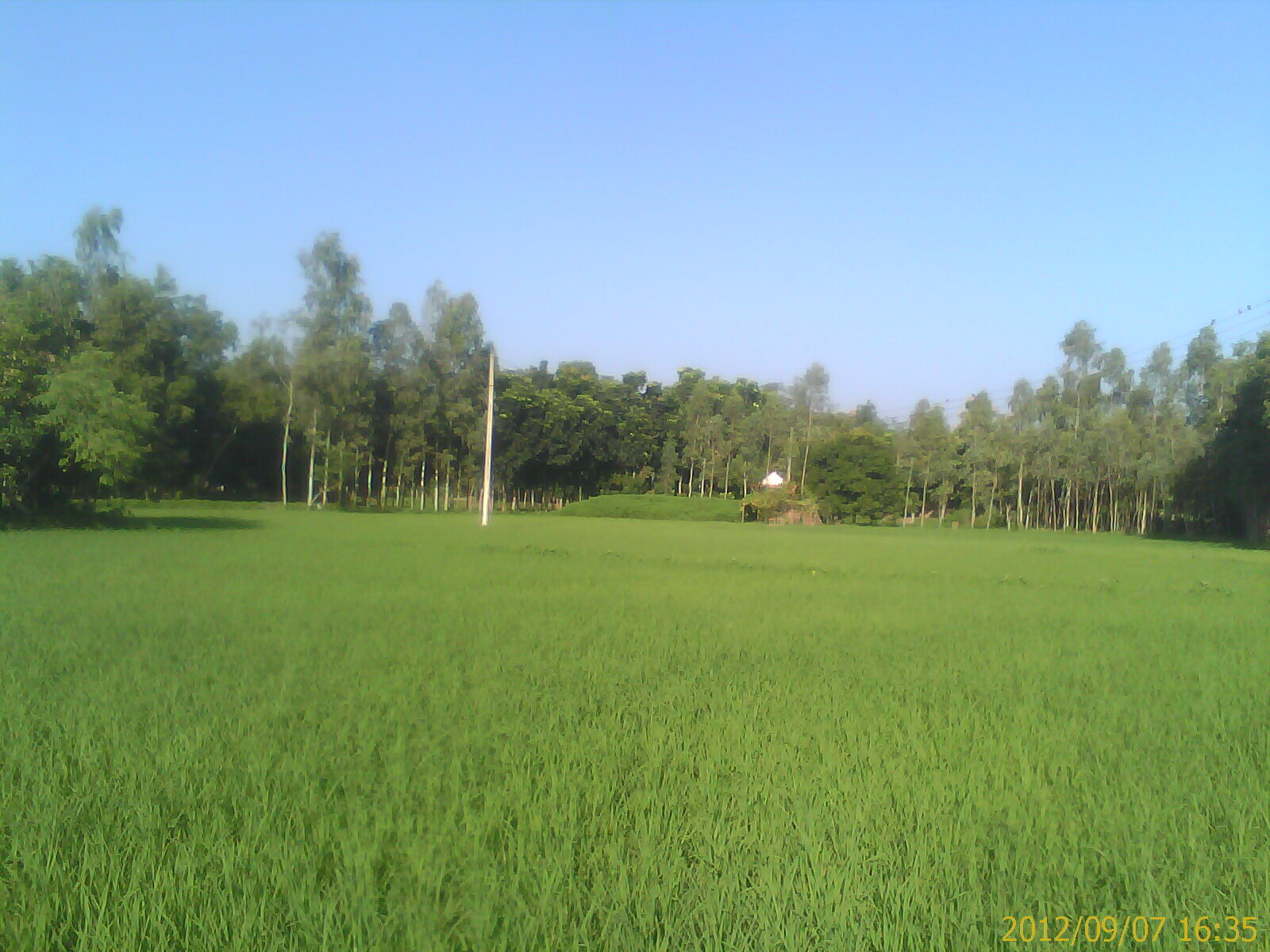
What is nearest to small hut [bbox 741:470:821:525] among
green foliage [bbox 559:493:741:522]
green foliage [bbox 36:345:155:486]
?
green foliage [bbox 559:493:741:522]

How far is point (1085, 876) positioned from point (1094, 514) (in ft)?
196

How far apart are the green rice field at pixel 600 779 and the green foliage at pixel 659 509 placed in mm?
45460

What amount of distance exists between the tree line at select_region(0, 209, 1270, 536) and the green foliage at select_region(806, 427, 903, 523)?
0.17 meters

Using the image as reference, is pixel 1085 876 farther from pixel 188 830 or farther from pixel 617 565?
pixel 617 565

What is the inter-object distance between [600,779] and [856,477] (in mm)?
58339

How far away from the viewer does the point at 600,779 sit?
166 inches

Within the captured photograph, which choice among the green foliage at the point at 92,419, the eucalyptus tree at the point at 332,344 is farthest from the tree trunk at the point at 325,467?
the green foliage at the point at 92,419

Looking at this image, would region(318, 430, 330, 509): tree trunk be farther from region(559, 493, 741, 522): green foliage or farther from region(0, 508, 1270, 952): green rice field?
region(0, 508, 1270, 952): green rice field

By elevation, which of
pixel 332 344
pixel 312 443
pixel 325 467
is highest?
pixel 332 344

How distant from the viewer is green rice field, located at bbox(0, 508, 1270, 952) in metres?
2.90

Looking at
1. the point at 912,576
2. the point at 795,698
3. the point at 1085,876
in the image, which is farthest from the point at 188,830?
the point at 912,576
